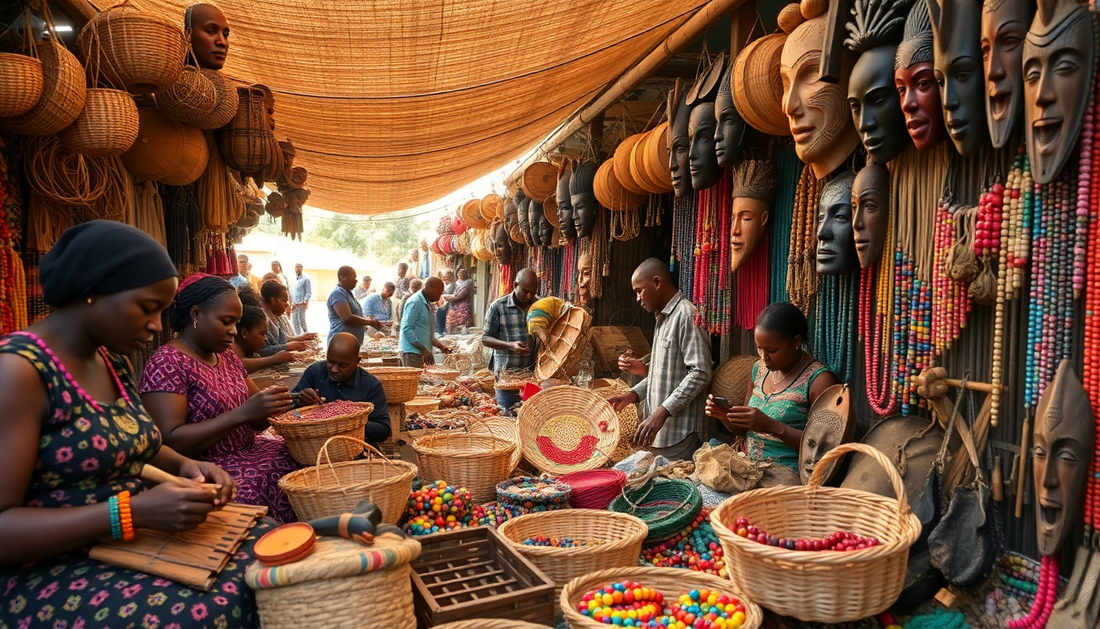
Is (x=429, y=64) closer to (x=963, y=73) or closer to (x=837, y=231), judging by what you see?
(x=837, y=231)

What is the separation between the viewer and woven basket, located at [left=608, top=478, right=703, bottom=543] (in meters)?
2.72

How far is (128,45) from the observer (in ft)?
9.62

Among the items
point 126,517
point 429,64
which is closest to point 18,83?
point 126,517

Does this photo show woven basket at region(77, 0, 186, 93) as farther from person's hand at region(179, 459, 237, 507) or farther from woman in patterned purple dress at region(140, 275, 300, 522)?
person's hand at region(179, 459, 237, 507)

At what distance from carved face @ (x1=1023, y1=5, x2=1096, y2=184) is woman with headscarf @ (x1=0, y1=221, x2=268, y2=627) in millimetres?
2305

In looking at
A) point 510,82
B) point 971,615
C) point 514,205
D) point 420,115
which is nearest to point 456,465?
point 971,615

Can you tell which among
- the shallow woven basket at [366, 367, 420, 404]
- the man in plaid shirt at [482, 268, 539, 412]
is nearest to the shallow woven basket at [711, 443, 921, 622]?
the shallow woven basket at [366, 367, 420, 404]

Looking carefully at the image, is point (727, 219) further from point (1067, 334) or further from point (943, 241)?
point (1067, 334)

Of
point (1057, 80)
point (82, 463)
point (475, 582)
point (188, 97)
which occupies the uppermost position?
point (188, 97)

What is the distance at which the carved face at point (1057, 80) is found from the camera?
1.86m

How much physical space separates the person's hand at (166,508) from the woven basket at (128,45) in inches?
84.9

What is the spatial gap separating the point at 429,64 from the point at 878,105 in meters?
2.48

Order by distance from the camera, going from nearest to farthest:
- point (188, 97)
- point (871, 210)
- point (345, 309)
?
point (871, 210) < point (188, 97) < point (345, 309)

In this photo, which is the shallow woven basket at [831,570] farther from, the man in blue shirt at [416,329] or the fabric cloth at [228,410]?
the man in blue shirt at [416,329]
